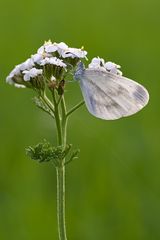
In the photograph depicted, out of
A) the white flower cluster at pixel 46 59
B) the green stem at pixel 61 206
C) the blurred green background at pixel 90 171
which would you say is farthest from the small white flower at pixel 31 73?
the blurred green background at pixel 90 171

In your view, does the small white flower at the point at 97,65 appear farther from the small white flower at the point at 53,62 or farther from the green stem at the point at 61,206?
the green stem at the point at 61,206

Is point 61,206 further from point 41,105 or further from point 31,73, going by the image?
point 31,73

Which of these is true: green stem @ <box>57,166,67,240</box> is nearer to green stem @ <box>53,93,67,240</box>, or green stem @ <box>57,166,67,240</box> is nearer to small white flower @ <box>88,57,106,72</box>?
green stem @ <box>53,93,67,240</box>

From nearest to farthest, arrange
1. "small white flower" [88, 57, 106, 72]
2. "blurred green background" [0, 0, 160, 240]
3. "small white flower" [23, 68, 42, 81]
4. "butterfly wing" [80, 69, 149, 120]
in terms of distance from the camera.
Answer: "butterfly wing" [80, 69, 149, 120] < "small white flower" [23, 68, 42, 81] < "small white flower" [88, 57, 106, 72] < "blurred green background" [0, 0, 160, 240]

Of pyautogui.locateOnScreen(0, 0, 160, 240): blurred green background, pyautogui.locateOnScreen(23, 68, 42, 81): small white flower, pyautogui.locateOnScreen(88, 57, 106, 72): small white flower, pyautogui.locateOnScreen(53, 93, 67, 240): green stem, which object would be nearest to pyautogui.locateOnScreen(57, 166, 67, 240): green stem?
pyautogui.locateOnScreen(53, 93, 67, 240): green stem

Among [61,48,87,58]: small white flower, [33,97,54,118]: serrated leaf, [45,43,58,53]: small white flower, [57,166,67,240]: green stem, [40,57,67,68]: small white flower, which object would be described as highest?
[45,43,58,53]: small white flower

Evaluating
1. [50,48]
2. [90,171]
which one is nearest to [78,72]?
[50,48]

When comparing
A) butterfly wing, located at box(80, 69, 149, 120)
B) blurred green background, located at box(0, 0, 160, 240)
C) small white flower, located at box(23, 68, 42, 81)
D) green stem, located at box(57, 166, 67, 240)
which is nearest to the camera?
green stem, located at box(57, 166, 67, 240)
